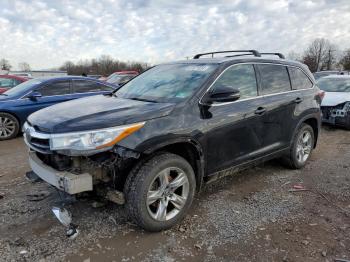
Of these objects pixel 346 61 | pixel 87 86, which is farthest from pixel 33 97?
pixel 346 61

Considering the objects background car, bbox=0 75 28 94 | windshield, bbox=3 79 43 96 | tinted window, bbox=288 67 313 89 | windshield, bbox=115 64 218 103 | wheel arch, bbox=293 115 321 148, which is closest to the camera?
windshield, bbox=115 64 218 103

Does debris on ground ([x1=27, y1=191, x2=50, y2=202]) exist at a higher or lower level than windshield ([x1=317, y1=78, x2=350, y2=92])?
lower

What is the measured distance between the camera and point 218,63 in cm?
419

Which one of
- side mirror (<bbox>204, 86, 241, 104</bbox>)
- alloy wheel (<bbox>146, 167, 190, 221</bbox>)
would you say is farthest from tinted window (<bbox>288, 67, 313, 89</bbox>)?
alloy wheel (<bbox>146, 167, 190, 221</bbox>)

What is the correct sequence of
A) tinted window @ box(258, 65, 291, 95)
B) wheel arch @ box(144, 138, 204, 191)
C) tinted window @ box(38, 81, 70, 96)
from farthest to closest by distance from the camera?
tinted window @ box(38, 81, 70, 96) → tinted window @ box(258, 65, 291, 95) → wheel arch @ box(144, 138, 204, 191)

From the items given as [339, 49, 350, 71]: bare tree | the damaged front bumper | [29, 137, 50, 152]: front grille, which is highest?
[339, 49, 350, 71]: bare tree

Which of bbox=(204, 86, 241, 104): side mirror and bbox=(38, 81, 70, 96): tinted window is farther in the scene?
bbox=(38, 81, 70, 96): tinted window

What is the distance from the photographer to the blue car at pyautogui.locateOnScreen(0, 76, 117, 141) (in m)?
7.98

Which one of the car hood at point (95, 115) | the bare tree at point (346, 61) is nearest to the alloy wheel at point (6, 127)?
the car hood at point (95, 115)

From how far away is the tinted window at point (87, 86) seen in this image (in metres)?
8.92

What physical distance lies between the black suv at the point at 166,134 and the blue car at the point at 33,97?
4221mm

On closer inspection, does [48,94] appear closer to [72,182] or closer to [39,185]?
[39,185]

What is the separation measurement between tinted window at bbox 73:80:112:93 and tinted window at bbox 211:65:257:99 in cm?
567

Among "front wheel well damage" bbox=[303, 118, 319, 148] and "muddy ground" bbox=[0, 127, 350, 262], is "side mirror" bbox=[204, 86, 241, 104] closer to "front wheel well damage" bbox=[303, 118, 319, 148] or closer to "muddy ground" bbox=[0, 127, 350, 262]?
"muddy ground" bbox=[0, 127, 350, 262]
